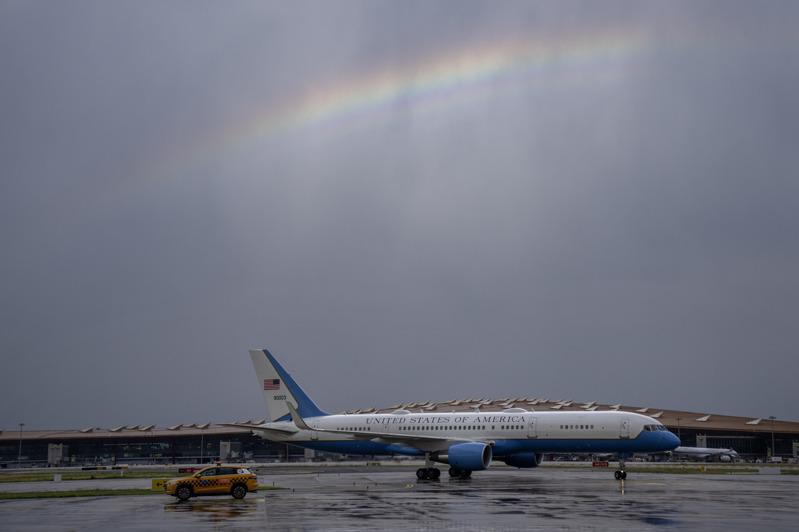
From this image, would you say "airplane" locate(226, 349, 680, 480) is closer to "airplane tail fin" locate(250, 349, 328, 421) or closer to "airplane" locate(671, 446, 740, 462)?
"airplane tail fin" locate(250, 349, 328, 421)

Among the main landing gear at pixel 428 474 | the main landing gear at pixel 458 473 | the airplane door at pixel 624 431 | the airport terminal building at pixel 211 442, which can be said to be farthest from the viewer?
the airport terminal building at pixel 211 442

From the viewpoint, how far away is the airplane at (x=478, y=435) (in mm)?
50375

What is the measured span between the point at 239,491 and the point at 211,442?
10256cm

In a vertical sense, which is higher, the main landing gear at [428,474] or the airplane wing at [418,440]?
the airplane wing at [418,440]

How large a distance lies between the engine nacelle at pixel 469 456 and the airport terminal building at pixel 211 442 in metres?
66.3

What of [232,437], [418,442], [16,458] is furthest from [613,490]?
[16,458]

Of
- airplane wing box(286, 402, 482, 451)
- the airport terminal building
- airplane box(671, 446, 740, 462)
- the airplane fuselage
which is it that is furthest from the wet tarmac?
the airport terminal building

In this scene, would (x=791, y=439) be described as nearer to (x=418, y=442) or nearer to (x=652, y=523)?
(x=418, y=442)

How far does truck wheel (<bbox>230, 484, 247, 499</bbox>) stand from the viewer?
37469 mm

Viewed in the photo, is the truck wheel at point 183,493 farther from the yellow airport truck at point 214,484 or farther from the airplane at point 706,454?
the airplane at point 706,454

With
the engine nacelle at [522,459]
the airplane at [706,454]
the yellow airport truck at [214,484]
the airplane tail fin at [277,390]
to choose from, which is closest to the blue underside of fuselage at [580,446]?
the engine nacelle at [522,459]

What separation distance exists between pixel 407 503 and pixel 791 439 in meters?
96.5

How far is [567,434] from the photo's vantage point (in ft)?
168

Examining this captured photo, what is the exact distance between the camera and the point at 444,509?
30.5m
